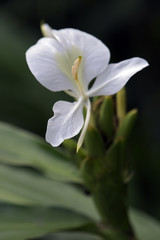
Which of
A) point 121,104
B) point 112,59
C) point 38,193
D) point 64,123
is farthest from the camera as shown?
point 112,59

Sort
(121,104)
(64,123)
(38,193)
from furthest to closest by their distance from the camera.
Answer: (38,193) < (121,104) < (64,123)

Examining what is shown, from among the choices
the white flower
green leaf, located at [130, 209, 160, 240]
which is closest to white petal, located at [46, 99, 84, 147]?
the white flower

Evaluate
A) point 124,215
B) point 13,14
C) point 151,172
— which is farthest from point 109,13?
point 124,215

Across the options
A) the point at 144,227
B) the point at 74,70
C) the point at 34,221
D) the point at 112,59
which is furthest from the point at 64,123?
the point at 112,59

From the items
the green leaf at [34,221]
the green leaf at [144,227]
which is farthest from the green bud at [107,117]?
the green leaf at [144,227]

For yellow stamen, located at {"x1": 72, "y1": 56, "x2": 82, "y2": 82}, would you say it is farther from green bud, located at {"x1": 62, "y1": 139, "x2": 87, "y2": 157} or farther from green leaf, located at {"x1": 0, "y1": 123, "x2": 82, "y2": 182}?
green leaf, located at {"x1": 0, "y1": 123, "x2": 82, "y2": 182}

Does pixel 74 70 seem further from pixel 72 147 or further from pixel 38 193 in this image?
pixel 38 193

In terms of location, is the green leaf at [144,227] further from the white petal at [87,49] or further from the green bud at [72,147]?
the white petal at [87,49]
